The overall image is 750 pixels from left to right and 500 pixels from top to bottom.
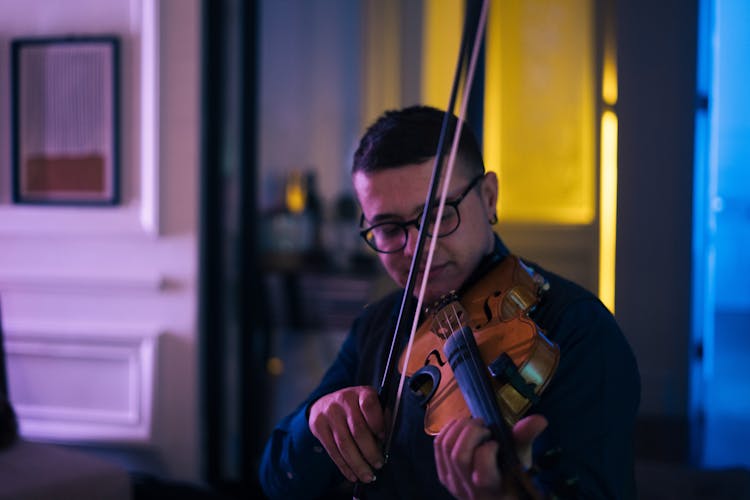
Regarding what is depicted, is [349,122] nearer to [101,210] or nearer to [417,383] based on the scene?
[101,210]

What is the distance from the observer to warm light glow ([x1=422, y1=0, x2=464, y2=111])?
2.60 m

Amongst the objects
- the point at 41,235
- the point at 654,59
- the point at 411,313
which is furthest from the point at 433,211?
Result: the point at 41,235

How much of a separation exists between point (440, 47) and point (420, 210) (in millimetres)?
1959

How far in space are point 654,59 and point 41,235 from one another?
2234 mm

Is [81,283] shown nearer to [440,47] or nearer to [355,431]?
[440,47]

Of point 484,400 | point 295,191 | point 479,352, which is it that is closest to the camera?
point 484,400

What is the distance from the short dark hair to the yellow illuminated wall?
2.54 metres

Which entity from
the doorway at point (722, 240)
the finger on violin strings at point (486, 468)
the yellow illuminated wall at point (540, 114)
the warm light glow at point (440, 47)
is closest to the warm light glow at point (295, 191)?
the yellow illuminated wall at point (540, 114)

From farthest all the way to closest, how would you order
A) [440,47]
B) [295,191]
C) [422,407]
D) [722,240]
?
[295,191] < [440,47] < [722,240] < [422,407]

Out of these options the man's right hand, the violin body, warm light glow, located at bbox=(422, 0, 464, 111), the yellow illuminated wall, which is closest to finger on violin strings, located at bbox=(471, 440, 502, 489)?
the violin body

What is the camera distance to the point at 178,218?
272 cm

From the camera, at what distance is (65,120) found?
9.29 ft

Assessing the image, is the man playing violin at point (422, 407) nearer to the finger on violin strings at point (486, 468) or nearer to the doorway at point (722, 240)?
the finger on violin strings at point (486, 468)

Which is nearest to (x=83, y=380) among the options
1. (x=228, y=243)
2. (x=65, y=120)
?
(x=228, y=243)
